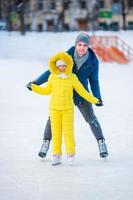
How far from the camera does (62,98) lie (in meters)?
6.87

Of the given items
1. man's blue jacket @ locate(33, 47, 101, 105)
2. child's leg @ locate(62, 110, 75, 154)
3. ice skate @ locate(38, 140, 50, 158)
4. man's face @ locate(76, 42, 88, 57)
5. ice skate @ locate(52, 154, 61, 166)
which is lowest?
ice skate @ locate(52, 154, 61, 166)

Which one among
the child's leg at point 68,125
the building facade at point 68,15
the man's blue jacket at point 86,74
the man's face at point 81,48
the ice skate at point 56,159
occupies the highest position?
the building facade at point 68,15

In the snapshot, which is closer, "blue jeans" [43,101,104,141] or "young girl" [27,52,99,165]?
"young girl" [27,52,99,165]

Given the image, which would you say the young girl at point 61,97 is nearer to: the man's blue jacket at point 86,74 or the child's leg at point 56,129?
the child's leg at point 56,129

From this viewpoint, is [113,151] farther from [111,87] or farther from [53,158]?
[111,87]

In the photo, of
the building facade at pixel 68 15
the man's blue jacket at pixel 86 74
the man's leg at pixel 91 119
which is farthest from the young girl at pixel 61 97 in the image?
the building facade at pixel 68 15

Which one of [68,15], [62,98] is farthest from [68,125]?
[68,15]

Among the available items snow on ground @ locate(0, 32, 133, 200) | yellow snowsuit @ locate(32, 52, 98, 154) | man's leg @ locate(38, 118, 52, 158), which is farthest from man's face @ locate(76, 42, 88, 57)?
snow on ground @ locate(0, 32, 133, 200)

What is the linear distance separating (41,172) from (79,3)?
63.2 meters

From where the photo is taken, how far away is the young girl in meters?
6.84

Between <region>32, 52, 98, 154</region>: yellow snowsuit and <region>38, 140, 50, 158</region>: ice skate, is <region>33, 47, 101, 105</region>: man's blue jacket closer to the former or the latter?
<region>32, 52, 98, 154</region>: yellow snowsuit

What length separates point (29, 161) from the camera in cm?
732

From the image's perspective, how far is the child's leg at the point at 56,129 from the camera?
6.92m

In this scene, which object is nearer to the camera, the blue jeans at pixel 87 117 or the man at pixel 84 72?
the man at pixel 84 72
